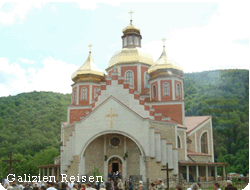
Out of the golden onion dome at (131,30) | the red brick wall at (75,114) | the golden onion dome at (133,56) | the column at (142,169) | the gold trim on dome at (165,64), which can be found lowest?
the column at (142,169)

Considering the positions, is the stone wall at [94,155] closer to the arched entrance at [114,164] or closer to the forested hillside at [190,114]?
the arched entrance at [114,164]

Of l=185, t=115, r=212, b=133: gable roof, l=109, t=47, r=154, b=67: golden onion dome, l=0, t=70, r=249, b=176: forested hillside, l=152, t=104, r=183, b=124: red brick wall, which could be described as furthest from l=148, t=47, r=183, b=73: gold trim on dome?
l=0, t=70, r=249, b=176: forested hillside

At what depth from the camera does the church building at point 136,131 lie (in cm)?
2238

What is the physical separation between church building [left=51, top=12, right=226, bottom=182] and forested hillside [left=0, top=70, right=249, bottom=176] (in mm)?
22341

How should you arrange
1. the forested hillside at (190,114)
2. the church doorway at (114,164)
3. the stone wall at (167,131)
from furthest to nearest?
1. the forested hillside at (190,114)
2. the church doorway at (114,164)
3. the stone wall at (167,131)

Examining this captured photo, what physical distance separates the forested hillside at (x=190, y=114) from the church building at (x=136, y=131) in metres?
22.3

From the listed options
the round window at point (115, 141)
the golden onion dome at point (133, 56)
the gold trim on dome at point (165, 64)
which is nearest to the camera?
the round window at point (115, 141)

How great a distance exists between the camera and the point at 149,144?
22250 millimetres

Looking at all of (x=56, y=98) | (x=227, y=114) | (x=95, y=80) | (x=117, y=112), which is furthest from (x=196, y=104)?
(x=117, y=112)

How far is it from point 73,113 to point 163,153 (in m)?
10.7

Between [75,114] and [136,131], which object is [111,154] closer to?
[136,131]

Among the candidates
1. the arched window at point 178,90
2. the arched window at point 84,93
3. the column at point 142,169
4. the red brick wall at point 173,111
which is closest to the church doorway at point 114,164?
the column at point 142,169

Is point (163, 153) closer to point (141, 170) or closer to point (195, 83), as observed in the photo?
point (141, 170)

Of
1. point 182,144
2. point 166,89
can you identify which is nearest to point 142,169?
point 182,144
